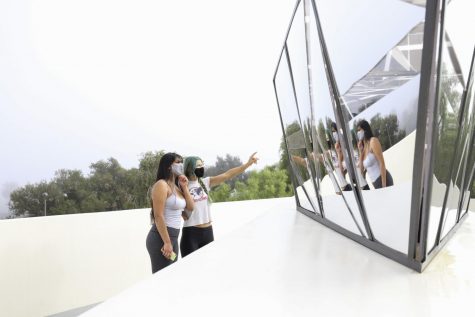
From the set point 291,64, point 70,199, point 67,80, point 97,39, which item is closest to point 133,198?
point 70,199

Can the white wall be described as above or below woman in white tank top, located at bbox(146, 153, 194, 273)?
below

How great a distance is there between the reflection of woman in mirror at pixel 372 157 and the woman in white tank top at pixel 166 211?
77.1 inches

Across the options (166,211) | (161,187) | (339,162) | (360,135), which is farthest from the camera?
(166,211)

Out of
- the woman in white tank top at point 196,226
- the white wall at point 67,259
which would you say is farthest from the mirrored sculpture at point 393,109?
the white wall at point 67,259

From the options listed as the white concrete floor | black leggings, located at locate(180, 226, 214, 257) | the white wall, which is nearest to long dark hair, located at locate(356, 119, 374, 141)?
the white concrete floor

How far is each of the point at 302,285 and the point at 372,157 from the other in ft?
1.80

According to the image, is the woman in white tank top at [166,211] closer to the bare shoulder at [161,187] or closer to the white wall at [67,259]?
the bare shoulder at [161,187]

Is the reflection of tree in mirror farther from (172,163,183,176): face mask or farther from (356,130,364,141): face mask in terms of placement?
(172,163,183,176): face mask

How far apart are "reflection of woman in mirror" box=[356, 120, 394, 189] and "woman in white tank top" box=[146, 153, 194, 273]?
1958mm

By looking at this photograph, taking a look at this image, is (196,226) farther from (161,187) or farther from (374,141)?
(374,141)

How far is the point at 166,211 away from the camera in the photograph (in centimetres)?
336

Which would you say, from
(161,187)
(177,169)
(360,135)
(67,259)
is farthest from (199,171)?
(360,135)

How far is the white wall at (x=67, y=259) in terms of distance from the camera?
4.56 m

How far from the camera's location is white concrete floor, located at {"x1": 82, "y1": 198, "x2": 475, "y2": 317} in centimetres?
109
